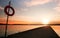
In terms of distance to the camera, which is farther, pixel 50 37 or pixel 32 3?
pixel 32 3

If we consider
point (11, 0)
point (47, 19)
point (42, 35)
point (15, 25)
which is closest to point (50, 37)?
point (42, 35)

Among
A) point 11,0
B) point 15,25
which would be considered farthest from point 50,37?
point 11,0

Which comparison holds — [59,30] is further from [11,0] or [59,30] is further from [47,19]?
[11,0]

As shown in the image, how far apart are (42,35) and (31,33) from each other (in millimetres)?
247

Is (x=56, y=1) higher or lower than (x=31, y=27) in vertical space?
higher

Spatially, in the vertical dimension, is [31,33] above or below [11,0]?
below

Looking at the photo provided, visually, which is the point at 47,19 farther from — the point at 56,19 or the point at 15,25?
the point at 15,25

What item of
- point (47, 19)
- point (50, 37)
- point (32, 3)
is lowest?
point (50, 37)

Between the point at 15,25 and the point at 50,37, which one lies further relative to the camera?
the point at 15,25

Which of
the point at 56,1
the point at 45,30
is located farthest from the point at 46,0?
the point at 45,30

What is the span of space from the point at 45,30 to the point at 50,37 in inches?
9.8

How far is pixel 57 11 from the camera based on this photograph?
4.92 m

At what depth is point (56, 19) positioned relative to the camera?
16.0 ft

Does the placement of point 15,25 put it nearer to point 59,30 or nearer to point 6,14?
point 6,14
